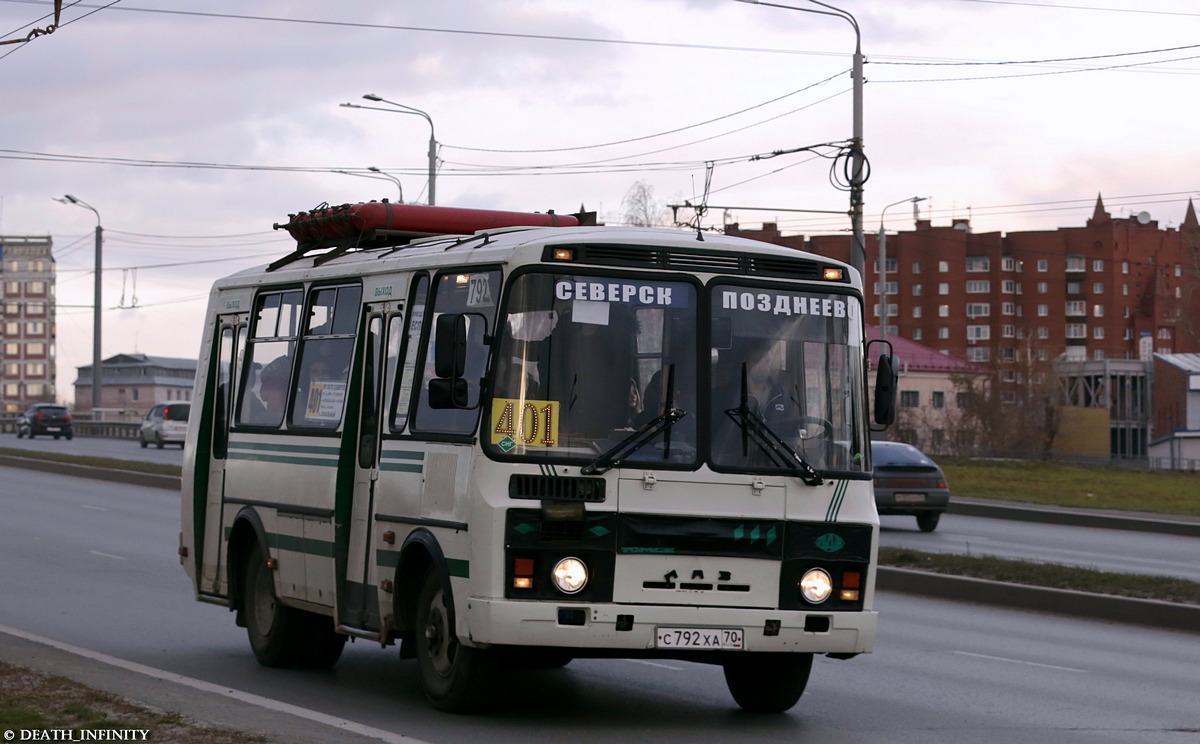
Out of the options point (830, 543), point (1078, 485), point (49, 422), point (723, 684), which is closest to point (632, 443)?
point (830, 543)

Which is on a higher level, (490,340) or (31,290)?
(31,290)

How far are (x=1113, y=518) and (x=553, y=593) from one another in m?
23.0

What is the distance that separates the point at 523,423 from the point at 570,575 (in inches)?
32.2

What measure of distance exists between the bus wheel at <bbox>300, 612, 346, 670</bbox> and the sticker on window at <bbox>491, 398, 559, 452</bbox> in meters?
3.20

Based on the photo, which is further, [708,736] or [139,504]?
[139,504]

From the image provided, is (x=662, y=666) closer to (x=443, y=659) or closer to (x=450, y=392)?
(x=443, y=659)

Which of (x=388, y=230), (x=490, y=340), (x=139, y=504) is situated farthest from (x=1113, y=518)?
(x=490, y=340)

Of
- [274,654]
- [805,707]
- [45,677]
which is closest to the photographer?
[45,677]

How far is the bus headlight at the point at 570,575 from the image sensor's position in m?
8.68

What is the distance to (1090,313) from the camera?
482 feet

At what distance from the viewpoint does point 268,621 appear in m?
11.6

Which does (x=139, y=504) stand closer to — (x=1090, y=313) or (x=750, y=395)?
(x=750, y=395)

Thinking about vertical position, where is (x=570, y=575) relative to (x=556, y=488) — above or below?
below

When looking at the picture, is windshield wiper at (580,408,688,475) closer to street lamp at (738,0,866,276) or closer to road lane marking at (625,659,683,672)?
road lane marking at (625,659,683,672)
